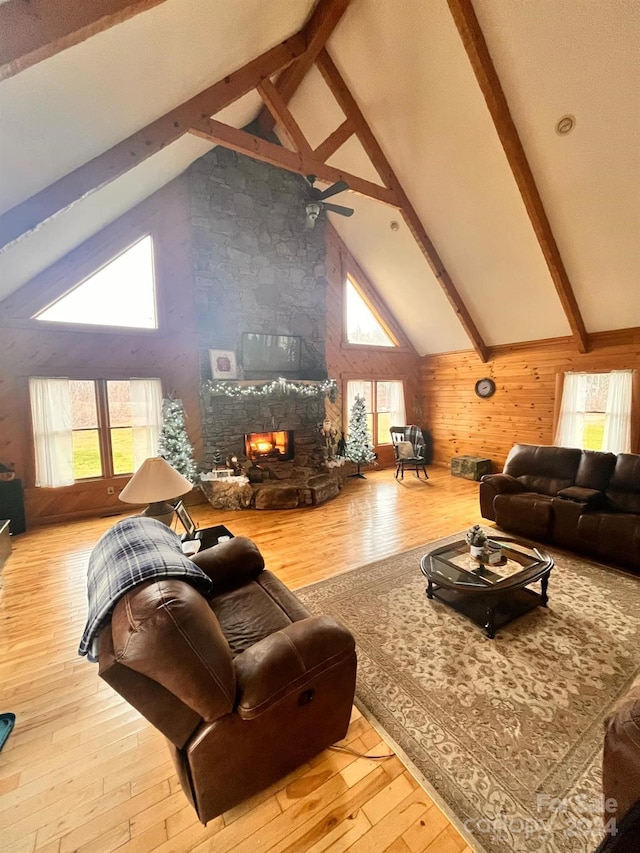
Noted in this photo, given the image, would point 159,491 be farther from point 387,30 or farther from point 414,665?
point 387,30

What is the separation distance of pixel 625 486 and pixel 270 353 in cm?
517

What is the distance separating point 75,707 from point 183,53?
15.1ft

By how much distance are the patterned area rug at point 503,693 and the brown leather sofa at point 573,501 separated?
0.39m

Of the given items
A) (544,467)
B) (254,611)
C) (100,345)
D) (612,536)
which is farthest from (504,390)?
(100,345)

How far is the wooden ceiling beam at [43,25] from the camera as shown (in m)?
1.66

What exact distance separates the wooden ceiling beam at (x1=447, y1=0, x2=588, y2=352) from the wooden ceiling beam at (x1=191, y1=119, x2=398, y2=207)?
1.68 meters

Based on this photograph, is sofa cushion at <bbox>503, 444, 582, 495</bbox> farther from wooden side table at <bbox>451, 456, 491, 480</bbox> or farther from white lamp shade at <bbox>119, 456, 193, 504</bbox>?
white lamp shade at <bbox>119, 456, 193, 504</bbox>

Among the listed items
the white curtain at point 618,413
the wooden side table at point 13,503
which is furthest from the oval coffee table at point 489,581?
the wooden side table at point 13,503

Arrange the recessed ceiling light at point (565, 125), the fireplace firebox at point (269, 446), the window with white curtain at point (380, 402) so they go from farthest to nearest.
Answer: the window with white curtain at point (380, 402), the fireplace firebox at point (269, 446), the recessed ceiling light at point (565, 125)

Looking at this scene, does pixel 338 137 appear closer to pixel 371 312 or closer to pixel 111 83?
pixel 111 83

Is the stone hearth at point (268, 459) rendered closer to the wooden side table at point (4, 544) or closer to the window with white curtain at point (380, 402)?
the window with white curtain at point (380, 402)

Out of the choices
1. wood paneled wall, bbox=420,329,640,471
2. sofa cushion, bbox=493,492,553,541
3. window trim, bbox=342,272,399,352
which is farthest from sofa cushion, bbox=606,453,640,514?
window trim, bbox=342,272,399,352

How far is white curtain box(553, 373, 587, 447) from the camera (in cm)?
558

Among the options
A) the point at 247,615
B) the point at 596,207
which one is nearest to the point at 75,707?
the point at 247,615
